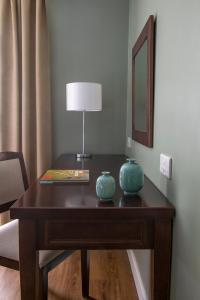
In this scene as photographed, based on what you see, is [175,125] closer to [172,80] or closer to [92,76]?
[172,80]

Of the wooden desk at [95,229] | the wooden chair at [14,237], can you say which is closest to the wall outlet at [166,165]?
the wooden desk at [95,229]

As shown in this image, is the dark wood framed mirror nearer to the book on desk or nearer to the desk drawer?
the book on desk

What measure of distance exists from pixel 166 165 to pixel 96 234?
42 centimetres

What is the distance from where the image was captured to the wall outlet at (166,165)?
44.5 inches

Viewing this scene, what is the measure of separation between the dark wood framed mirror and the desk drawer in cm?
56

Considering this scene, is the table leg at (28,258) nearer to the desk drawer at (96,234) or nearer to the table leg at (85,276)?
Result: the desk drawer at (96,234)

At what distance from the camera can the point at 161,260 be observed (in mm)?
1086

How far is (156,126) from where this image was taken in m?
1.41

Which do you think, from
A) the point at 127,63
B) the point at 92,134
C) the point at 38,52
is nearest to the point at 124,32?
the point at 127,63

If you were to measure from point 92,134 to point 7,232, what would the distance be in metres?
1.43

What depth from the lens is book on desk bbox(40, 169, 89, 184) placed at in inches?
57.9

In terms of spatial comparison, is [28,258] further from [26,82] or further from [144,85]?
[26,82]

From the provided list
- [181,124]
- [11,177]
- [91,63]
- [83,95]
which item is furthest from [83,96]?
[181,124]

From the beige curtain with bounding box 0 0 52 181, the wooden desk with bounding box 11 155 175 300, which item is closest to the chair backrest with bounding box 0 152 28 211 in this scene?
the beige curtain with bounding box 0 0 52 181
